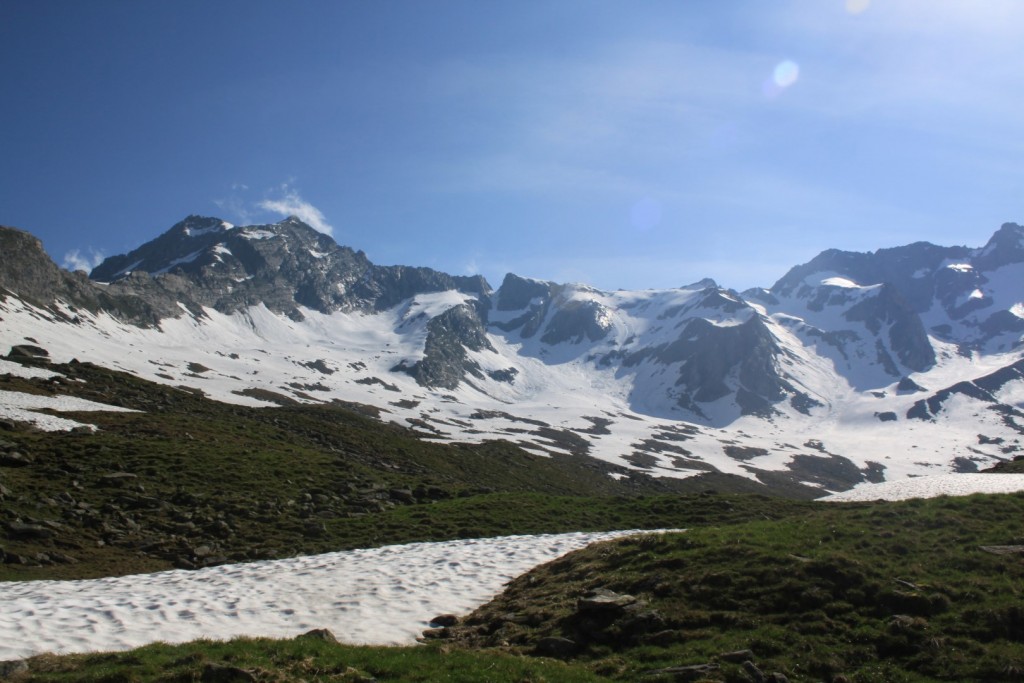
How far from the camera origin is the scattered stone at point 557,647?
1664 cm

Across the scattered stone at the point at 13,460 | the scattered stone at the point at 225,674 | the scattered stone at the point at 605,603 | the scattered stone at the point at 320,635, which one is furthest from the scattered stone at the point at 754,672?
the scattered stone at the point at 13,460

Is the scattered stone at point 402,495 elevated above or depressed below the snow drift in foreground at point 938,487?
below

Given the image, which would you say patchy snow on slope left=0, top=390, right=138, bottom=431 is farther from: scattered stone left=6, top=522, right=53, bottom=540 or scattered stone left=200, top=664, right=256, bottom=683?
scattered stone left=200, top=664, right=256, bottom=683

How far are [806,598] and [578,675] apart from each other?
7.32 meters

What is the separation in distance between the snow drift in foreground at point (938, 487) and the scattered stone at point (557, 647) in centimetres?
2010

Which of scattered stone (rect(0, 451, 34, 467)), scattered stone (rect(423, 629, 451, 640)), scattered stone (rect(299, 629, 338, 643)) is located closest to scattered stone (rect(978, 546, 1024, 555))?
scattered stone (rect(423, 629, 451, 640))

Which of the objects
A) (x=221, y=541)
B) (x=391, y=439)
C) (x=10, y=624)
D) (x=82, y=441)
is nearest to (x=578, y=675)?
(x=10, y=624)

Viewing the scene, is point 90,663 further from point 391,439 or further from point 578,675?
point 391,439

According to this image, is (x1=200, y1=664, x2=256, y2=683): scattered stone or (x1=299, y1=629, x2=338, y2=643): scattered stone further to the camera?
(x1=299, y1=629, x2=338, y2=643): scattered stone

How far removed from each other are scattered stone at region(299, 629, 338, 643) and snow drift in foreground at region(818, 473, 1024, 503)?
25.4 metres

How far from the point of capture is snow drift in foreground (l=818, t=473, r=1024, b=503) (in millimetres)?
30531

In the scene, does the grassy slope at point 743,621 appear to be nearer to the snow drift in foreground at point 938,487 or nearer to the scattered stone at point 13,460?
the snow drift in foreground at point 938,487

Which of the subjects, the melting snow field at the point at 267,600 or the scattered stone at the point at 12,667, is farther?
the melting snow field at the point at 267,600

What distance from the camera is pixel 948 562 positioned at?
19016 mm
